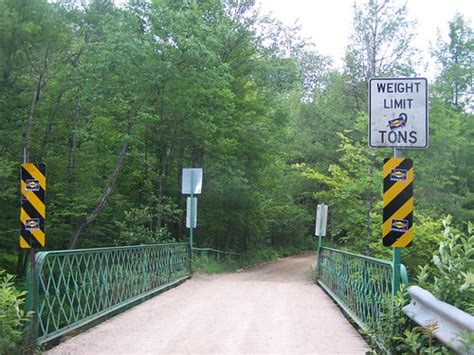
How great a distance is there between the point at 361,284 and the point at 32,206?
16.4 ft

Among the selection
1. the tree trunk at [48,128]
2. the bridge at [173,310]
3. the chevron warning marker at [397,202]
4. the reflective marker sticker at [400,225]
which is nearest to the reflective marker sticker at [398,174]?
the chevron warning marker at [397,202]

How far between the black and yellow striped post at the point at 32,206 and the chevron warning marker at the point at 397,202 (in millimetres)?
3940

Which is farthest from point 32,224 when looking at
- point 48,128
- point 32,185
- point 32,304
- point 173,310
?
point 48,128

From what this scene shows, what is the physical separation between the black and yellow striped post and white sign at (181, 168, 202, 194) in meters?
9.88

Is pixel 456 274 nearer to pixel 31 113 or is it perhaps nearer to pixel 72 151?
pixel 31 113

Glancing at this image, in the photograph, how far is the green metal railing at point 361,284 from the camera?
21.4 ft

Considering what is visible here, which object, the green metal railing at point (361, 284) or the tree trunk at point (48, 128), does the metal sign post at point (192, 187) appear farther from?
the tree trunk at point (48, 128)

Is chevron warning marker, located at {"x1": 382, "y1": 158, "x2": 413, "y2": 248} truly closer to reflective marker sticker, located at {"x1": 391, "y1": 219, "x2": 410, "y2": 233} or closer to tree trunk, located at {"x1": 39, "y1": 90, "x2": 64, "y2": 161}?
reflective marker sticker, located at {"x1": 391, "y1": 219, "x2": 410, "y2": 233}

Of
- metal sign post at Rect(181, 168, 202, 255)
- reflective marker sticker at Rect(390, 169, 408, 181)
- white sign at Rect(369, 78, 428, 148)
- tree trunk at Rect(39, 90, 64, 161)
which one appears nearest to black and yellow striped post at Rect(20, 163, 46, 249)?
white sign at Rect(369, 78, 428, 148)

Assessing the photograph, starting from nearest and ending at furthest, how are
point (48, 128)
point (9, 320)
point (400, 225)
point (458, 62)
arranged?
point (9, 320)
point (400, 225)
point (48, 128)
point (458, 62)

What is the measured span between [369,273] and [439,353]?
4145mm

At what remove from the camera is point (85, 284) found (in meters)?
7.59

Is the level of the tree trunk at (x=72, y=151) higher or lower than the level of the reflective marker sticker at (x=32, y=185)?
higher

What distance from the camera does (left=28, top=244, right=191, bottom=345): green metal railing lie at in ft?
20.2
